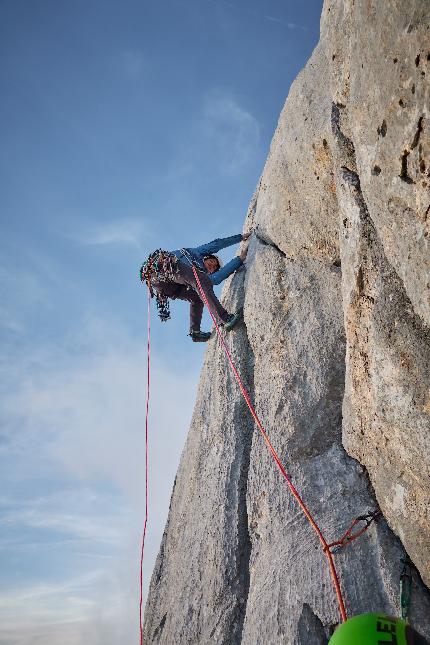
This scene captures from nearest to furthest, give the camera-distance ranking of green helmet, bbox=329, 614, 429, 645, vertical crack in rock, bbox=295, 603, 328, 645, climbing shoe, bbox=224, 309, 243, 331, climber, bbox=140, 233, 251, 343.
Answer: green helmet, bbox=329, 614, 429, 645 < vertical crack in rock, bbox=295, 603, 328, 645 < climbing shoe, bbox=224, 309, 243, 331 < climber, bbox=140, 233, 251, 343

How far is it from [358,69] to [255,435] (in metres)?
5.16

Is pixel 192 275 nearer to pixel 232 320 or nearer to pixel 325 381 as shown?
pixel 232 320

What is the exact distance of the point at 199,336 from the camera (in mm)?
10438

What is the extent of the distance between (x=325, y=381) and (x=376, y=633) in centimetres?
384

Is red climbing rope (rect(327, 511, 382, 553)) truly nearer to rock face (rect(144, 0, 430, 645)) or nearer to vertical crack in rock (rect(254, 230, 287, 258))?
rock face (rect(144, 0, 430, 645))

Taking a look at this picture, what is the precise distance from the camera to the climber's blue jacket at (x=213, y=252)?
9992 mm

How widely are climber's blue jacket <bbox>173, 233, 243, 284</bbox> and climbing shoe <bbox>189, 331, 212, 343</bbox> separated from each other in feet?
4.04

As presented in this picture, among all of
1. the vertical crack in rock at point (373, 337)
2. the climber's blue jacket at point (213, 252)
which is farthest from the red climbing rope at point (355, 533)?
the climber's blue jacket at point (213, 252)

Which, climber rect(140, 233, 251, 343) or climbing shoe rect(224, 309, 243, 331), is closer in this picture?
climbing shoe rect(224, 309, 243, 331)

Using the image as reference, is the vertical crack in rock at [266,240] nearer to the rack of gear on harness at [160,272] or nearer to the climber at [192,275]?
the climber at [192,275]

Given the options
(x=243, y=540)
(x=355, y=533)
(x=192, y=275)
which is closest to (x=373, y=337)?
(x=355, y=533)

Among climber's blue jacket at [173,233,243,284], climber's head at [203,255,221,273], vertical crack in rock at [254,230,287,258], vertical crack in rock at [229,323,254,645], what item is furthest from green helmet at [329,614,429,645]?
climber's head at [203,255,221,273]

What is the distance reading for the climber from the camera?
950cm

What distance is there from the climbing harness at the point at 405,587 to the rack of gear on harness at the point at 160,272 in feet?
21.8
